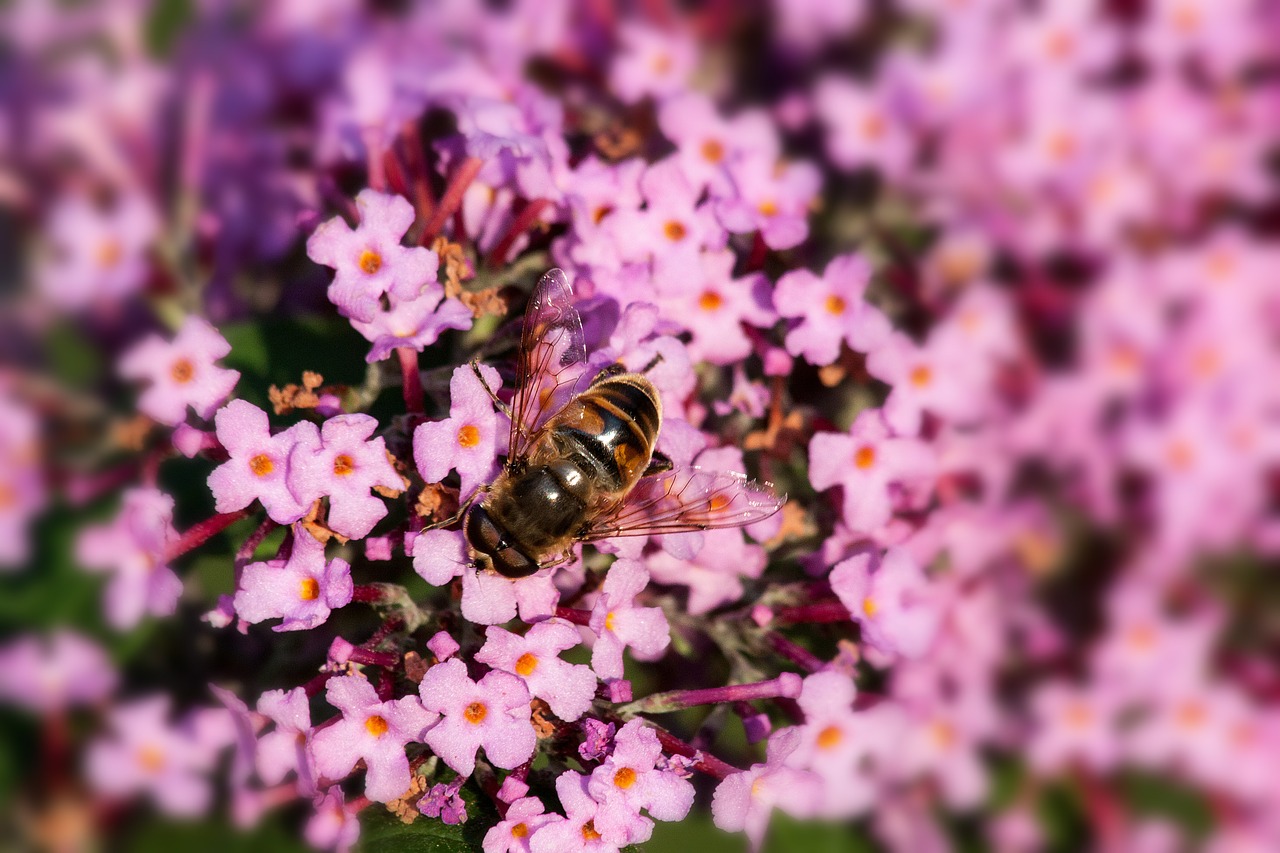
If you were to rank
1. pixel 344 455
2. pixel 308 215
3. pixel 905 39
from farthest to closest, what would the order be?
pixel 905 39, pixel 308 215, pixel 344 455

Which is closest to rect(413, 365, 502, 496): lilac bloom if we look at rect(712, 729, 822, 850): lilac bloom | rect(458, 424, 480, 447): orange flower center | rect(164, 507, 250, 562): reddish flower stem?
rect(458, 424, 480, 447): orange flower center

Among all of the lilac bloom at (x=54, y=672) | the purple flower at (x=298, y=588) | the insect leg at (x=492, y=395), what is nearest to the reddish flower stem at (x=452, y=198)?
the insect leg at (x=492, y=395)

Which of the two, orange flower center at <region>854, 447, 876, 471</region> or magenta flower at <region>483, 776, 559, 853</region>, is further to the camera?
orange flower center at <region>854, 447, 876, 471</region>

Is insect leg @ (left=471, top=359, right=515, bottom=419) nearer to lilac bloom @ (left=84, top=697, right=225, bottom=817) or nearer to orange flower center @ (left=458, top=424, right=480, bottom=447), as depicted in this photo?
orange flower center @ (left=458, top=424, right=480, bottom=447)

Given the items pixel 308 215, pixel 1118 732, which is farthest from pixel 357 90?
pixel 1118 732

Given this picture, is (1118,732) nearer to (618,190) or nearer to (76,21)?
(618,190)

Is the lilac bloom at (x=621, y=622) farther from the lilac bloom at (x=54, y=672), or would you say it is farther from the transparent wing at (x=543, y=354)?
the lilac bloom at (x=54, y=672)
